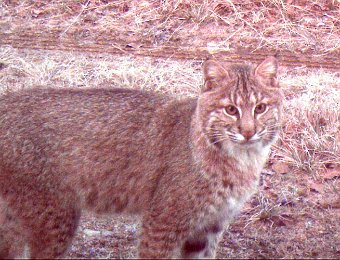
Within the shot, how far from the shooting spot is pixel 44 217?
178 inches

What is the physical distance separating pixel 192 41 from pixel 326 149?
9.18 feet

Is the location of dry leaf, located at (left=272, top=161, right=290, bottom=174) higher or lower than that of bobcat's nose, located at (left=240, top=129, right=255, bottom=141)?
lower

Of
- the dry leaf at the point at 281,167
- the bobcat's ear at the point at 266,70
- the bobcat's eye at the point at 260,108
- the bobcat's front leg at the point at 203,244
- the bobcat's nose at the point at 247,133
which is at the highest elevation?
the bobcat's ear at the point at 266,70

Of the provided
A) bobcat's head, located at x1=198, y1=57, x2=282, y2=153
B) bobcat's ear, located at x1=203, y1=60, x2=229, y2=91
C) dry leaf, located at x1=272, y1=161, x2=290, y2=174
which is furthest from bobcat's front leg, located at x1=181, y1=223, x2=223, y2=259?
dry leaf, located at x1=272, y1=161, x2=290, y2=174

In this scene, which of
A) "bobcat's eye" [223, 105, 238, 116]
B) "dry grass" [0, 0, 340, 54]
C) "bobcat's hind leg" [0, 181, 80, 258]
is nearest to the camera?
"bobcat's eye" [223, 105, 238, 116]

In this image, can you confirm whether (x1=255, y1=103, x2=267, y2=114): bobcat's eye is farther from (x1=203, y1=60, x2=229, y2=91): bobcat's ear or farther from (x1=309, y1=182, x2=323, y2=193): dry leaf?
(x1=309, y1=182, x2=323, y2=193): dry leaf

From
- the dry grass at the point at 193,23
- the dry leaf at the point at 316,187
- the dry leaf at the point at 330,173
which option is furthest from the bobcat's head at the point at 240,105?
the dry grass at the point at 193,23

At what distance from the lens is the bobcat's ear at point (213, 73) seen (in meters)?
4.54

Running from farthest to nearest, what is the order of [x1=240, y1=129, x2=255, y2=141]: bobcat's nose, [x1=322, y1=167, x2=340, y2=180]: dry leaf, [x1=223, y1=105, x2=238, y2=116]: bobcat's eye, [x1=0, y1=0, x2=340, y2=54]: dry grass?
1. [x1=0, y1=0, x2=340, y2=54]: dry grass
2. [x1=322, y1=167, x2=340, y2=180]: dry leaf
3. [x1=223, y1=105, x2=238, y2=116]: bobcat's eye
4. [x1=240, y1=129, x2=255, y2=141]: bobcat's nose

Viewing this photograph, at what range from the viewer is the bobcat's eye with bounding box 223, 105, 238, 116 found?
4387 millimetres

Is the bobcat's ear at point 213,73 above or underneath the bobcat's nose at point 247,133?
above

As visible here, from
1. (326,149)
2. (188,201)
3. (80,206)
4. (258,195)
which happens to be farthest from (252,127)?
(326,149)

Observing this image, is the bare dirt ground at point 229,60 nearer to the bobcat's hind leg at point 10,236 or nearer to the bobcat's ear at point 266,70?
the bobcat's hind leg at point 10,236

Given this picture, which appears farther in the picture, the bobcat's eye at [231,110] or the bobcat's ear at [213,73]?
the bobcat's ear at [213,73]
